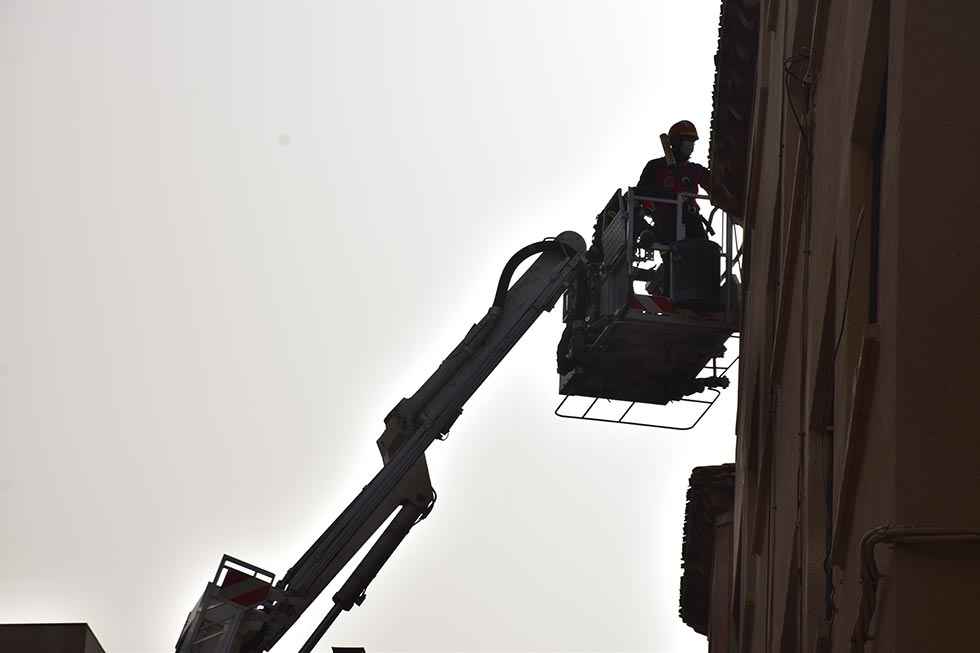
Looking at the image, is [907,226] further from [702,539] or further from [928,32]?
[702,539]

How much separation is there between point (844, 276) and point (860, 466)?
1502 mm

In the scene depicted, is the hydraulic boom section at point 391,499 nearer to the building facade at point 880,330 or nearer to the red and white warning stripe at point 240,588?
the red and white warning stripe at point 240,588

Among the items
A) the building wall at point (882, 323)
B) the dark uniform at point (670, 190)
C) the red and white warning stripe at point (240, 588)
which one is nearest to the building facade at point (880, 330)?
the building wall at point (882, 323)

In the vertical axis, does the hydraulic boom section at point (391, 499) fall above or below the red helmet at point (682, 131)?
below

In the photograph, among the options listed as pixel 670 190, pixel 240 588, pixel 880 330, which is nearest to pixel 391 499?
pixel 240 588

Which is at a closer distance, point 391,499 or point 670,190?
point 670,190

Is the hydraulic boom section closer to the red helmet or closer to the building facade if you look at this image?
the red helmet

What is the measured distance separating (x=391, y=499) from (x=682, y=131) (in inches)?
260

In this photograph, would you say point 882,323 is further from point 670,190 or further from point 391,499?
point 391,499

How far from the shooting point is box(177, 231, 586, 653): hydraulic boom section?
27188mm

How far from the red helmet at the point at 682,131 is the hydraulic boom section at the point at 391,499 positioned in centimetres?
289

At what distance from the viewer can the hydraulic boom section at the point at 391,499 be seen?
27.2 meters

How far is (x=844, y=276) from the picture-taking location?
1337 centimetres

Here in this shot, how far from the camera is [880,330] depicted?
11766 mm
